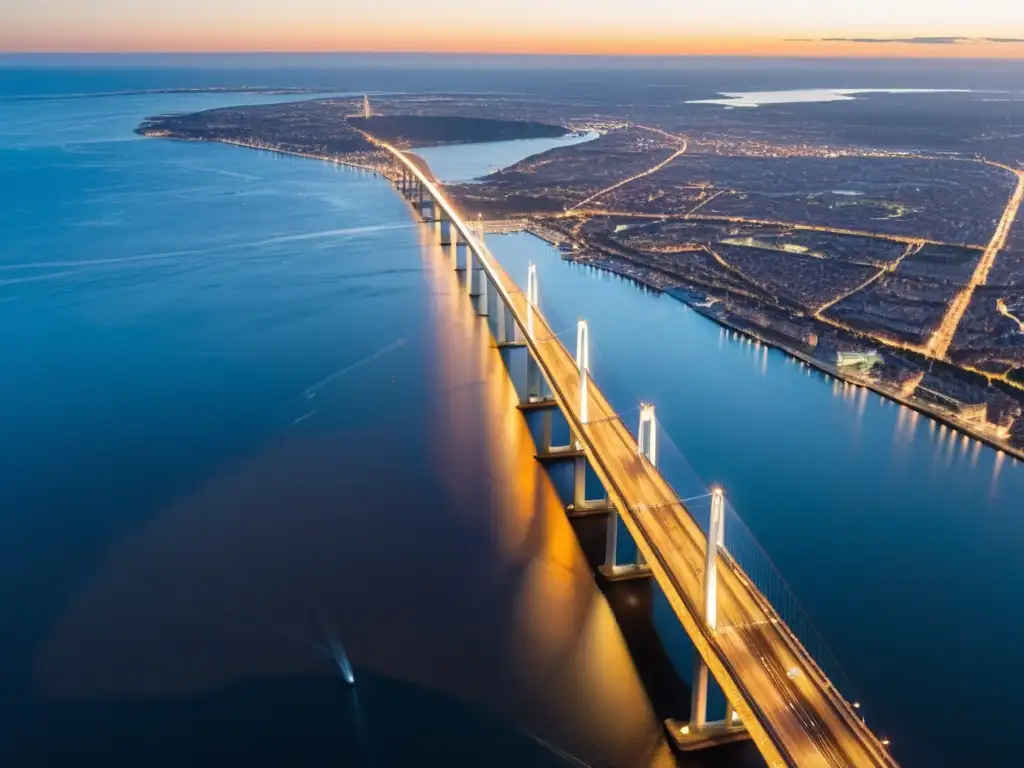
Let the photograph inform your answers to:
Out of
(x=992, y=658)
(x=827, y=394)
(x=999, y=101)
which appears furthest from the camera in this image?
(x=999, y=101)

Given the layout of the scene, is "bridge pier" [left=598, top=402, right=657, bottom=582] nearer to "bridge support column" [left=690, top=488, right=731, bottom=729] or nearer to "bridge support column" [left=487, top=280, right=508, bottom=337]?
"bridge support column" [left=690, top=488, right=731, bottom=729]

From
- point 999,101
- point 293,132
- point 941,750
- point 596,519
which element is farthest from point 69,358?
point 999,101

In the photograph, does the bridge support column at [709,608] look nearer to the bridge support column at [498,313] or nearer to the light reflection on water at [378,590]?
the light reflection on water at [378,590]

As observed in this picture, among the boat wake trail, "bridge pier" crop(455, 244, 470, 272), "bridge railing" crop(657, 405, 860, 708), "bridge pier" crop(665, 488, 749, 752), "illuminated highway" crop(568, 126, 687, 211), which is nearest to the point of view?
"bridge pier" crop(665, 488, 749, 752)

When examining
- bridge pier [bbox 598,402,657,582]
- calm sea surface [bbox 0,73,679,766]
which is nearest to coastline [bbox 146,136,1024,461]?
calm sea surface [bbox 0,73,679,766]

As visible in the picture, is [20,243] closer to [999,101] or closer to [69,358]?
[69,358]

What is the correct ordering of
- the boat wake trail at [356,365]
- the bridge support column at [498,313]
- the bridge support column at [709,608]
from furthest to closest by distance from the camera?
1. the bridge support column at [498,313]
2. the boat wake trail at [356,365]
3. the bridge support column at [709,608]

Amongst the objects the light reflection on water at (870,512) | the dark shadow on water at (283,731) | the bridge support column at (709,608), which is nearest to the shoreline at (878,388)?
the light reflection on water at (870,512)
